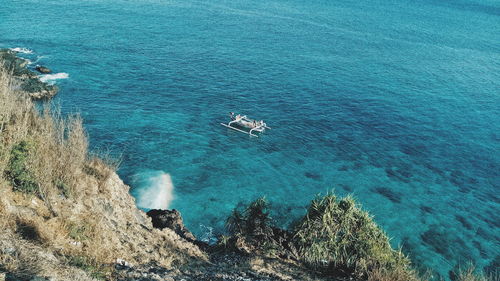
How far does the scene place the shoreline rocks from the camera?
66.1m

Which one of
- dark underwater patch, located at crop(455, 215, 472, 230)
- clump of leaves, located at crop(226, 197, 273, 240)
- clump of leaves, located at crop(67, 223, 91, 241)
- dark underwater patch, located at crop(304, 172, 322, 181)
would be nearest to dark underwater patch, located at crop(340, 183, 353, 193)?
dark underwater patch, located at crop(304, 172, 322, 181)

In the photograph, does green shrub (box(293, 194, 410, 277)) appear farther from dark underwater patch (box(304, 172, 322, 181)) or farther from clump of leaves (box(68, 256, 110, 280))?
dark underwater patch (box(304, 172, 322, 181))

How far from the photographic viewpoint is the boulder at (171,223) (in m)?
34.8

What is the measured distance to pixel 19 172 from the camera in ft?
77.5

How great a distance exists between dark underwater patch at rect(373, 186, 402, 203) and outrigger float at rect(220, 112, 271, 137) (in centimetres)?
2172

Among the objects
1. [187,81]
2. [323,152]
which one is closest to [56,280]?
[323,152]

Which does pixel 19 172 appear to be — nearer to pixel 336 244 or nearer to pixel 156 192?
pixel 336 244

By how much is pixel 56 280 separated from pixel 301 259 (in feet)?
62.5

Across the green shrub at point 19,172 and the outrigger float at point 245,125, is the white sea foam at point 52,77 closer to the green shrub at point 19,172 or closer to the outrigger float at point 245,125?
the outrigger float at point 245,125

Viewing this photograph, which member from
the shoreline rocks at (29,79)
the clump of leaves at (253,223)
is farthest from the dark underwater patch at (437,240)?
the shoreline rocks at (29,79)

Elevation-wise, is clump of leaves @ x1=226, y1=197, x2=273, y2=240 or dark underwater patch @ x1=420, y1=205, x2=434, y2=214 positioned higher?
clump of leaves @ x1=226, y1=197, x2=273, y2=240

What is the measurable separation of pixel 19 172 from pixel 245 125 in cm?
4335

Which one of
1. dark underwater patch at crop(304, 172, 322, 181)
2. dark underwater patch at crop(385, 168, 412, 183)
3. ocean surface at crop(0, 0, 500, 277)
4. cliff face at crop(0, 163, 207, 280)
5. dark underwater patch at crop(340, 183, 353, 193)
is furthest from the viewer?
dark underwater patch at crop(385, 168, 412, 183)

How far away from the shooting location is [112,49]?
95188 mm
